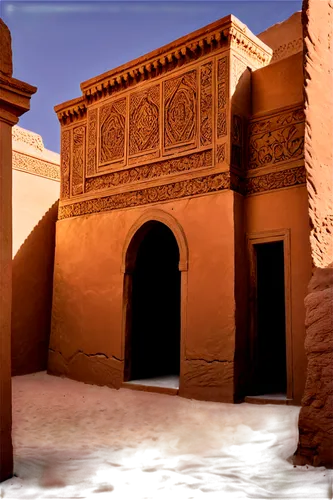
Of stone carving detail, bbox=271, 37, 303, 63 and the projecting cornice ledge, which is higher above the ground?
stone carving detail, bbox=271, 37, 303, 63

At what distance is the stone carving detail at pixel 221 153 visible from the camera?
22.4 ft

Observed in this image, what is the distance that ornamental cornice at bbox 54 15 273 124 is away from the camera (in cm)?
695

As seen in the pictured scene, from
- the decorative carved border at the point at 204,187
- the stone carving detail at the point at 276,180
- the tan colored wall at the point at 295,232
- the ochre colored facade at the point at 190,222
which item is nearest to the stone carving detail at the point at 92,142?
the ochre colored facade at the point at 190,222

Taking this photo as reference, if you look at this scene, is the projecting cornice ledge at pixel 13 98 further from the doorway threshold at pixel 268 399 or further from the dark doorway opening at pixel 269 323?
the doorway threshold at pixel 268 399

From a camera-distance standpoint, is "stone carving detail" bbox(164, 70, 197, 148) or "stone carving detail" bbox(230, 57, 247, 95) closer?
"stone carving detail" bbox(230, 57, 247, 95)

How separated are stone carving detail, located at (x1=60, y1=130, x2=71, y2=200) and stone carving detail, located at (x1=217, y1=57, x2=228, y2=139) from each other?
3549 millimetres

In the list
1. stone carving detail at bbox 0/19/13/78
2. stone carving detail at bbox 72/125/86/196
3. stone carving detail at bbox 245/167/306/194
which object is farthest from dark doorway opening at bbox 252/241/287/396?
stone carving detail at bbox 0/19/13/78

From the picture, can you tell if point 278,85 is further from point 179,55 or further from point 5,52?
point 5,52

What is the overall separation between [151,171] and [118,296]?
2.13m

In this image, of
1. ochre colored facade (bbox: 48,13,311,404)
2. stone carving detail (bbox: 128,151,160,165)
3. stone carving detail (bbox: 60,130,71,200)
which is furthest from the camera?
stone carving detail (bbox: 60,130,71,200)

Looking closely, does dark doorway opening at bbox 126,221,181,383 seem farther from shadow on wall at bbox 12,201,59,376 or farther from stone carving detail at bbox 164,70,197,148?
shadow on wall at bbox 12,201,59,376

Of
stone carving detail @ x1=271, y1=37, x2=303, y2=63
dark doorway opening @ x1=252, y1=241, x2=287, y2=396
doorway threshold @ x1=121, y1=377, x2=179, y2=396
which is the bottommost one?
doorway threshold @ x1=121, y1=377, x2=179, y2=396

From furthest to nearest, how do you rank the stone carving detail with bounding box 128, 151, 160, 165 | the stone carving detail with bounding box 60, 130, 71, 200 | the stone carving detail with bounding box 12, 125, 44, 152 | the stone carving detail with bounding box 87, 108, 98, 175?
the stone carving detail with bounding box 12, 125, 44, 152, the stone carving detail with bounding box 60, 130, 71, 200, the stone carving detail with bounding box 87, 108, 98, 175, the stone carving detail with bounding box 128, 151, 160, 165

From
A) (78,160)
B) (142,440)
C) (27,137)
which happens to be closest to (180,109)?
(78,160)
